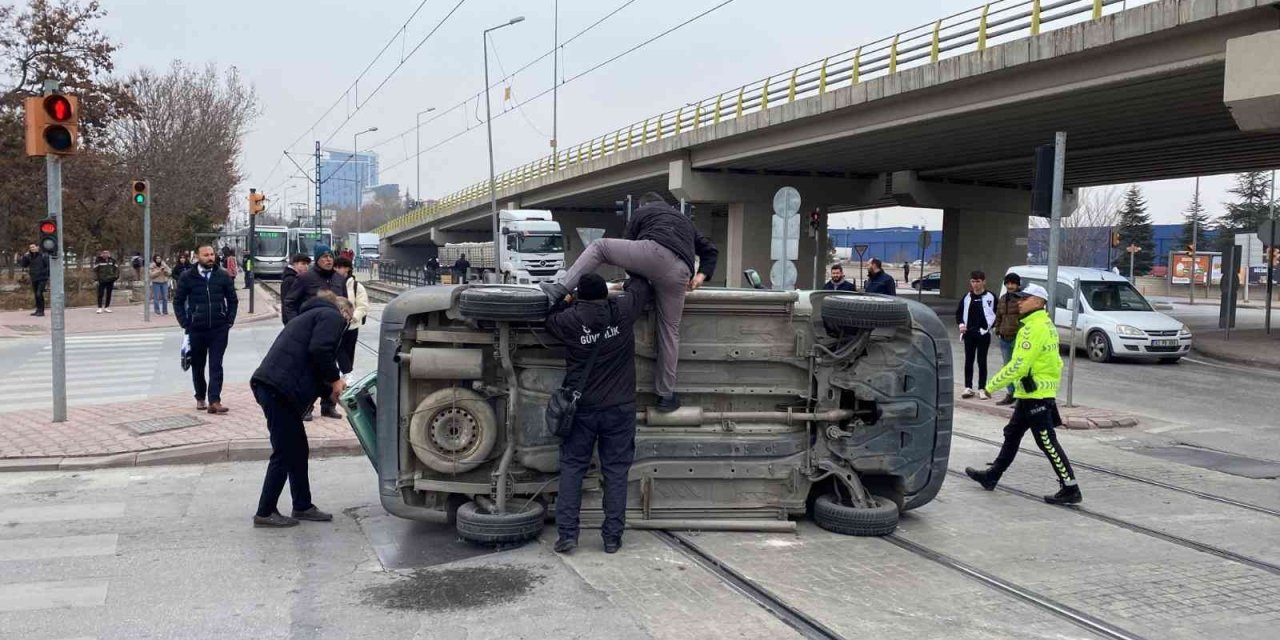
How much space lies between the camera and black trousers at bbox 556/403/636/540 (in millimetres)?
5738

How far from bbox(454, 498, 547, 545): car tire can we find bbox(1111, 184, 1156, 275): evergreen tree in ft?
226

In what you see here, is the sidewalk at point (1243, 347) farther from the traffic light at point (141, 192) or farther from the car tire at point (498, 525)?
the traffic light at point (141, 192)

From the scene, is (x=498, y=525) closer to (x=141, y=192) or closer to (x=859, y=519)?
(x=859, y=519)

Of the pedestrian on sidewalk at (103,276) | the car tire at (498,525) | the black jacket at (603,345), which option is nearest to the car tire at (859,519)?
the black jacket at (603,345)

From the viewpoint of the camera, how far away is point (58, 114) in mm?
9312

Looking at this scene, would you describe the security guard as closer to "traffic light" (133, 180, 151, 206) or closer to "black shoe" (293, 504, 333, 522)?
"black shoe" (293, 504, 333, 522)

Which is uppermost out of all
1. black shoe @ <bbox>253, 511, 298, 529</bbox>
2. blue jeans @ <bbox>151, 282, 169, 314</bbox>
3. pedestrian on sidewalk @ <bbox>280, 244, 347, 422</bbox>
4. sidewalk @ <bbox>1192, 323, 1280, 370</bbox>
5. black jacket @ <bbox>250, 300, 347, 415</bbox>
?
pedestrian on sidewalk @ <bbox>280, 244, 347, 422</bbox>

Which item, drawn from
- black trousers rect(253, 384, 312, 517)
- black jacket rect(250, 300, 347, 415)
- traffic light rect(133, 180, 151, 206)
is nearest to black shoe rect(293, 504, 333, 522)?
black trousers rect(253, 384, 312, 517)

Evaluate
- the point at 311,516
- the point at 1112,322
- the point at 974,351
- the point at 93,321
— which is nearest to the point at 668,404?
the point at 311,516

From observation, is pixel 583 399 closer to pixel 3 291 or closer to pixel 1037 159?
pixel 1037 159

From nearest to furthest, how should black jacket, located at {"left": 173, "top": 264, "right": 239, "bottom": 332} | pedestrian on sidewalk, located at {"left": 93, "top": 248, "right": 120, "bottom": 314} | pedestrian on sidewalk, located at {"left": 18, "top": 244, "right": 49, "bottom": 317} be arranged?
black jacket, located at {"left": 173, "top": 264, "right": 239, "bottom": 332} → pedestrian on sidewalk, located at {"left": 18, "top": 244, "right": 49, "bottom": 317} → pedestrian on sidewalk, located at {"left": 93, "top": 248, "right": 120, "bottom": 314}

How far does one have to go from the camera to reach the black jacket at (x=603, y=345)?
5594mm

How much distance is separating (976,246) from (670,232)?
3713 centimetres

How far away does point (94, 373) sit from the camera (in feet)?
46.3
